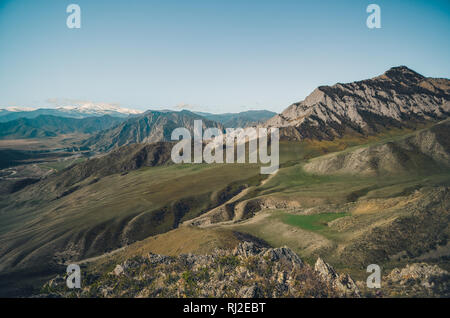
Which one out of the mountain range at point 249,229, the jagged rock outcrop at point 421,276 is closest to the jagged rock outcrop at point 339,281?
the mountain range at point 249,229

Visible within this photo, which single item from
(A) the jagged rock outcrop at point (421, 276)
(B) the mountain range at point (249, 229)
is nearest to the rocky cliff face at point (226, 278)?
(B) the mountain range at point (249, 229)

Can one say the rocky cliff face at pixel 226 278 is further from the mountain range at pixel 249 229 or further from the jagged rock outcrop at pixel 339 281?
the mountain range at pixel 249 229

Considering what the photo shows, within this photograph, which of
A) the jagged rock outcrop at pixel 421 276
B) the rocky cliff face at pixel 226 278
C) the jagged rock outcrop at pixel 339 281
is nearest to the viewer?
the rocky cliff face at pixel 226 278

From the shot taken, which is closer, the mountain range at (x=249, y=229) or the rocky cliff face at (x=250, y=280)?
the rocky cliff face at (x=250, y=280)

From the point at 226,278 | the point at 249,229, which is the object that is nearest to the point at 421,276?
the point at 226,278

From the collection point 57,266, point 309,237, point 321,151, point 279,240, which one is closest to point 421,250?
point 309,237

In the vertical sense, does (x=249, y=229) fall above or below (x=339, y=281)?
below

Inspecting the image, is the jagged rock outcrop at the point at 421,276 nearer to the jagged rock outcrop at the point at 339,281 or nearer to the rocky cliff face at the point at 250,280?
the rocky cliff face at the point at 250,280

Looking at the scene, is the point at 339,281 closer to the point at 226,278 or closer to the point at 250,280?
the point at 250,280

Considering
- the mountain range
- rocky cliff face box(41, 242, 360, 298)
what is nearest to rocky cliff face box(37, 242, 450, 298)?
rocky cliff face box(41, 242, 360, 298)

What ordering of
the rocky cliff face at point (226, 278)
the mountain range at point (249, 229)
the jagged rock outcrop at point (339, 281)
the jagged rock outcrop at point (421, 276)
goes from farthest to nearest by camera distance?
1. the mountain range at point (249, 229)
2. the jagged rock outcrop at point (421, 276)
3. the jagged rock outcrop at point (339, 281)
4. the rocky cliff face at point (226, 278)

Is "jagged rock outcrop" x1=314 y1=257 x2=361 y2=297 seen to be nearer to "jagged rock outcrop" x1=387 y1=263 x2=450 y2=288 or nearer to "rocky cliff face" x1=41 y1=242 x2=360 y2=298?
"rocky cliff face" x1=41 y1=242 x2=360 y2=298
